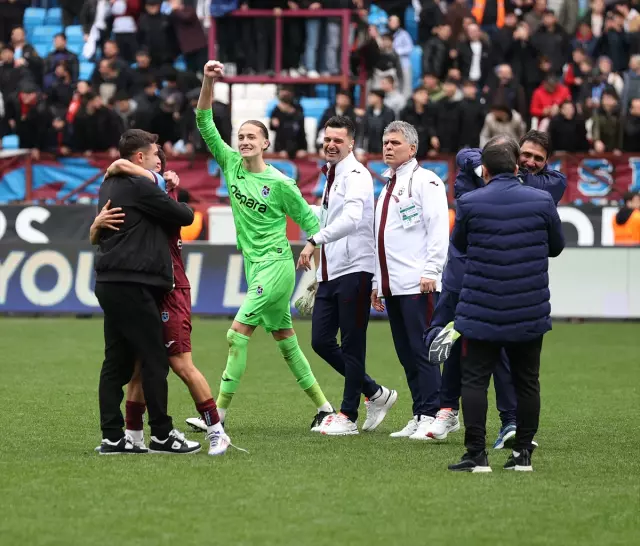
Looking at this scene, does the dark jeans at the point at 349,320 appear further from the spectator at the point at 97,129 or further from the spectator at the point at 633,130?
the spectator at the point at 97,129

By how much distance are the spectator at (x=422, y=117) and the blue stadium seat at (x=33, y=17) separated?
34.8ft

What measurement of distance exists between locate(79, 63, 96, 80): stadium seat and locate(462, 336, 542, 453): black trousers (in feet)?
67.3

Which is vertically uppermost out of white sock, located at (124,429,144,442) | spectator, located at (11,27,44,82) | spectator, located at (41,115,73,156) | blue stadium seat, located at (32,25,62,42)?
blue stadium seat, located at (32,25,62,42)

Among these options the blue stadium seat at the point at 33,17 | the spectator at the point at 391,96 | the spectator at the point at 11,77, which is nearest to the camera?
the spectator at the point at 391,96

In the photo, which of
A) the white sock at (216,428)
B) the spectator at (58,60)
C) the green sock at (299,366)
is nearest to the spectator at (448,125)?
the spectator at (58,60)

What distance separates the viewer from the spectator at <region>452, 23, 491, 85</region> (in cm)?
2506

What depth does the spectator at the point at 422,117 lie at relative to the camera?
22.8 m

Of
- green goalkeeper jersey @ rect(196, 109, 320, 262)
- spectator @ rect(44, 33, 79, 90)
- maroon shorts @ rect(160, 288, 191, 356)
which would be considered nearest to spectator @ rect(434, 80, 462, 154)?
spectator @ rect(44, 33, 79, 90)

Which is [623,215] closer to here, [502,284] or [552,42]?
[552,42]

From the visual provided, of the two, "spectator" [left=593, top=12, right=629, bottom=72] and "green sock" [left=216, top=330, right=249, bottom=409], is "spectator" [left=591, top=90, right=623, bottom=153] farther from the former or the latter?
"green sock" [left=216, top=330, right=249, bottom=409]

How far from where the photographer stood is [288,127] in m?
23.4

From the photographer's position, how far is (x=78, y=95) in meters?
24.7

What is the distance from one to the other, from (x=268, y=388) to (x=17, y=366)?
301 centimetres

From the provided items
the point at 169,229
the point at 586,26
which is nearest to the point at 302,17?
the point at 586,26
